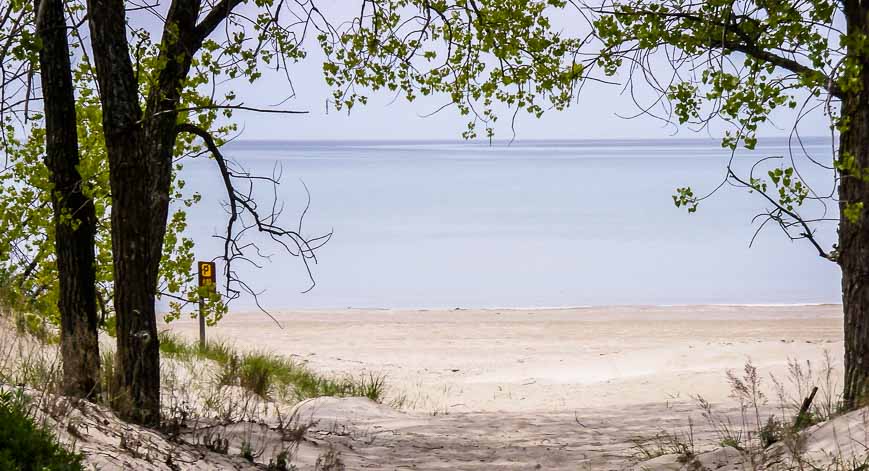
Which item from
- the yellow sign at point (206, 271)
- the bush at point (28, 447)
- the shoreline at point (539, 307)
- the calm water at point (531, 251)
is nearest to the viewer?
the bush at point (28, 447)

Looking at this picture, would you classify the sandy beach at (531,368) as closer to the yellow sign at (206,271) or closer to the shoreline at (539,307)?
the shoreline at (539,307)

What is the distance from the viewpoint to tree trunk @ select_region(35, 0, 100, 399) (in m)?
7.37

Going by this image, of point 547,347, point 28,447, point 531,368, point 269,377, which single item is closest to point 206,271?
point 269,377

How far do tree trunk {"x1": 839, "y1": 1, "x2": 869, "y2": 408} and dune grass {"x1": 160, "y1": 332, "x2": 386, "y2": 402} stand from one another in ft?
17.8

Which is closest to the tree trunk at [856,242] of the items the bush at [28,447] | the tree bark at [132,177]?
the tree bark at [132,177]

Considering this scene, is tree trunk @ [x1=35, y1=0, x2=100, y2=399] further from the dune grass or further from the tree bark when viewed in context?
the dune grass

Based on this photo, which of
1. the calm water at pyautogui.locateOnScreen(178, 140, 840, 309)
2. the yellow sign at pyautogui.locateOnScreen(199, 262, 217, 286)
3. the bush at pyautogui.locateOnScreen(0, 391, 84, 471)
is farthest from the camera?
the calm water at pyautogui.locateOnScreen(178, 140, 840, 309)

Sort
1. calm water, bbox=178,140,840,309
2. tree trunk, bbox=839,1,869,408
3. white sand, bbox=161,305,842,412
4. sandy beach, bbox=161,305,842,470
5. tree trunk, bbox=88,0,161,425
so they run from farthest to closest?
calm water, bbox=178,140,840,309
white sand, bbox=161,305,842,412
sandy beach, bbox=161,305,842,470
tree trunk, bbox=839,1,869,408
tree trunk, bbox=88,0,161,425

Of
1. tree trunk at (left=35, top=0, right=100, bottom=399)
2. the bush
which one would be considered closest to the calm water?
tree trunk at (left=35, top=0, right=100, bottom=399)

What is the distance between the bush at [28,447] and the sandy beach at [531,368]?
3.09 m

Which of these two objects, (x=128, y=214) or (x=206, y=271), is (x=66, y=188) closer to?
(x=128, y=214)

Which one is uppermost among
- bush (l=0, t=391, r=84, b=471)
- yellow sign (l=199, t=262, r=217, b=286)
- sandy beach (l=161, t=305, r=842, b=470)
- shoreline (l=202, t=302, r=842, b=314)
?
yellow sign (l=199, t=262, r=217, b=286)

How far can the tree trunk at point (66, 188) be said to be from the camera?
7371 mm

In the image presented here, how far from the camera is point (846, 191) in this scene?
306 inches
